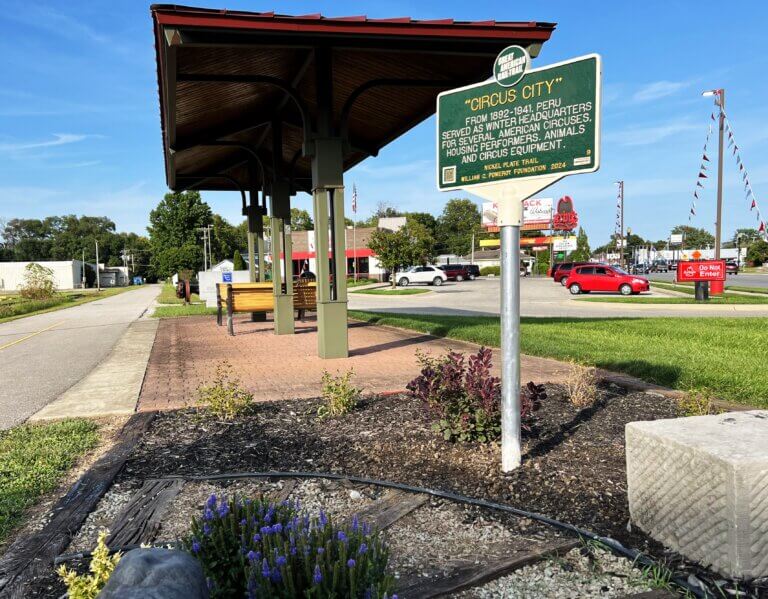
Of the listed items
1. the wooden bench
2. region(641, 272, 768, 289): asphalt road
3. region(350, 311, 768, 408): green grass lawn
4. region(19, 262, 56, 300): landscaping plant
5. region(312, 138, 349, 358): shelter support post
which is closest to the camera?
region(350, 311, 768, 408): green grass lawn

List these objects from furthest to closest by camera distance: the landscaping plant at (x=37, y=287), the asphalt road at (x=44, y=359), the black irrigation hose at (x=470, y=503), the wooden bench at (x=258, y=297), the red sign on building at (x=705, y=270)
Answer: the landscaping plant at (x=37, y=287), the red sign on building at (x=705, y=270), the wooden bench at (x=258, y=297), the asphalt road at (x=44, y=359), the black irrigation hose at (x=470, y=503)

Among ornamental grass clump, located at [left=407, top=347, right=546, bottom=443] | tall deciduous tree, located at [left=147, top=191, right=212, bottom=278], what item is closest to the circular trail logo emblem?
ornamental grass clump, located at [left=407, top=347, right=546, bottom=443]

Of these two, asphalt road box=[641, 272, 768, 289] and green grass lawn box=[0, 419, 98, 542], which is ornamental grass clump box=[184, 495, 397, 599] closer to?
green grass lawn box=[0, 419, 98, 542]

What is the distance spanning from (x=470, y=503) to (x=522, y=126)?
237 centimetres

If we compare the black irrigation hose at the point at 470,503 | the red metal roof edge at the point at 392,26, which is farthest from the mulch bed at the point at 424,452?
the red metal roof edge at the point at 392,26

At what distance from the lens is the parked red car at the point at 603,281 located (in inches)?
1209

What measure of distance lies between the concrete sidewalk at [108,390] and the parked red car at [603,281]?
83.7ft

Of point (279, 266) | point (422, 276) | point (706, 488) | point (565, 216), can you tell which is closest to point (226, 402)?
point (706, 488)

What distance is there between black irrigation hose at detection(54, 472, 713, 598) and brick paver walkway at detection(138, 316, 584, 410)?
255 centimetres

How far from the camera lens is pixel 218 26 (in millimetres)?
6691

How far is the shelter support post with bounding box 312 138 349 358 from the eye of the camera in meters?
8.88

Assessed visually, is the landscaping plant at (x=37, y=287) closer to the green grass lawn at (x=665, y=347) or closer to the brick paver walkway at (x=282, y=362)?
the brick paver walkway at (x=282, y=362)

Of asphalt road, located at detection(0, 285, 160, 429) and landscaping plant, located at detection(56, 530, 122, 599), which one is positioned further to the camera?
asphalt road, located at detection(0, 285, 160, 429)

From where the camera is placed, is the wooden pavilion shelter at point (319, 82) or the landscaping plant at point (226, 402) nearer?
the landscaping plant at point (226, 402)
